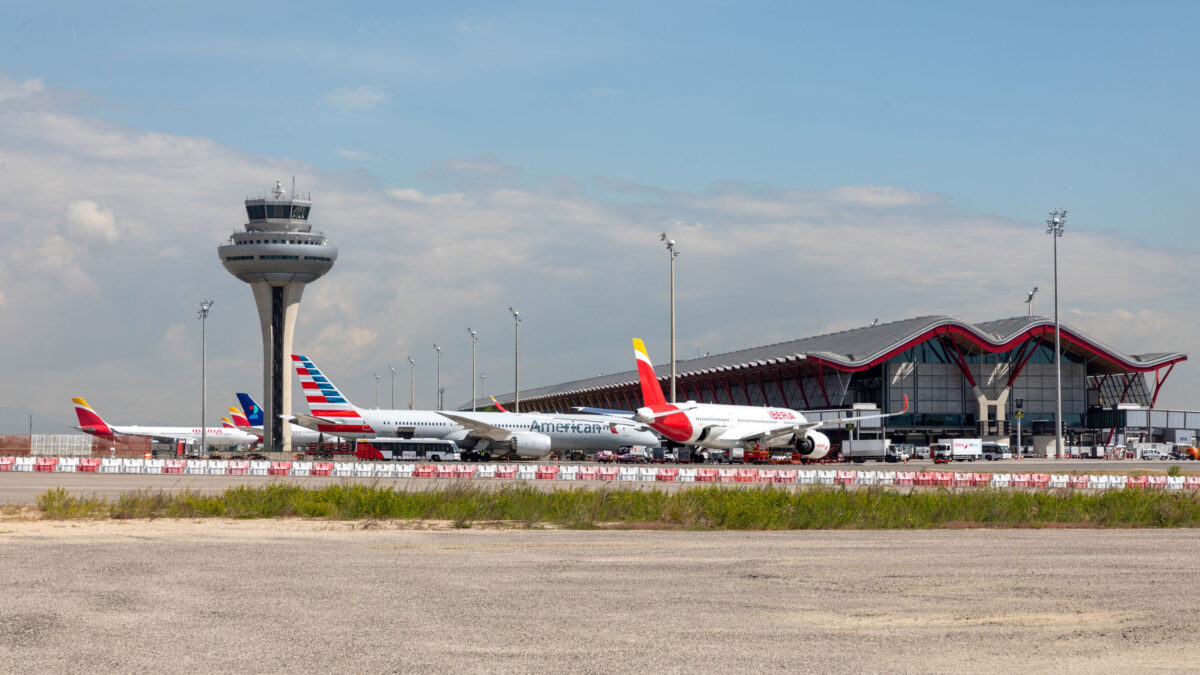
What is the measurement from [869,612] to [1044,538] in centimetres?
1216

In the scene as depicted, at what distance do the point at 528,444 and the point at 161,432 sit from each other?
72075mm

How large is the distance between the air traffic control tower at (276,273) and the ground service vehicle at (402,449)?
4118cm

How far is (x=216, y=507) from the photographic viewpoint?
27469 millimetres

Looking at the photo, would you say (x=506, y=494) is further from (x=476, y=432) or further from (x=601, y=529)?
(x=476, y=432)

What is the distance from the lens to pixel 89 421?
120938mm

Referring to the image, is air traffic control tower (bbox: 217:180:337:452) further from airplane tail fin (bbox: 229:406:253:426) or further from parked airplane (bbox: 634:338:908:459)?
parked airplane (bbox: 634:338:908:459)

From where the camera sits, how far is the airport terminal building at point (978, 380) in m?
108

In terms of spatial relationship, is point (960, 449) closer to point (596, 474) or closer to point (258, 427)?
point (596, 474)

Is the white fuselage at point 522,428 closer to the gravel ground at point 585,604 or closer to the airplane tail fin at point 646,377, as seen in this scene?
the airplane tail fin at point 646,377

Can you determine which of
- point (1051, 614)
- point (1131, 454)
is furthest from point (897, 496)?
point (1131, 454)

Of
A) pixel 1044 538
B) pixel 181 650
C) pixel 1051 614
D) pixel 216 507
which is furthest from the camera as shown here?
pixel 216 507

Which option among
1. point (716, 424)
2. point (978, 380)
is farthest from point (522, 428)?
point (978, 380)

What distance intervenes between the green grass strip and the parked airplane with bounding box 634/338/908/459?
117 ft

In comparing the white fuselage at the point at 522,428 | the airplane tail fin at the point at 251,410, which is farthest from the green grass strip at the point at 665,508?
the airplane tail fin at the point at 251,410
